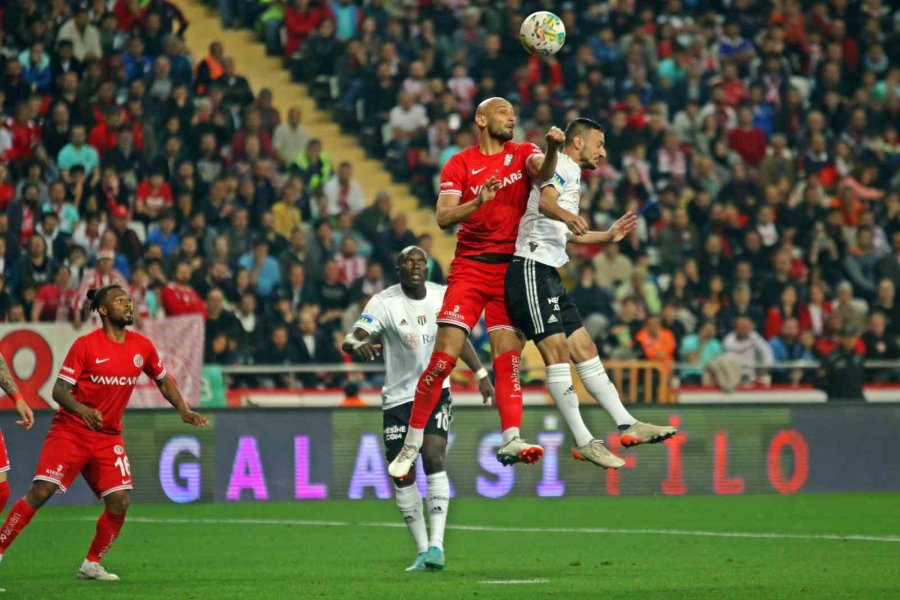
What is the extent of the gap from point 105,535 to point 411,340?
274cm

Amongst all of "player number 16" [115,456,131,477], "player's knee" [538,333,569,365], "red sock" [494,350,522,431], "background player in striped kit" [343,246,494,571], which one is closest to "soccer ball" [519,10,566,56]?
"player's knee" [538,333,569,365]

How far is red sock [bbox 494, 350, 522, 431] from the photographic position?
11.2m

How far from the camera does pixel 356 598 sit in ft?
34.0

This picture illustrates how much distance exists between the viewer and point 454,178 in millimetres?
11109

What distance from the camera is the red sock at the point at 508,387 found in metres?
11.2

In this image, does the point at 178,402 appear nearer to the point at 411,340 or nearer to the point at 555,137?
the point at 411,340

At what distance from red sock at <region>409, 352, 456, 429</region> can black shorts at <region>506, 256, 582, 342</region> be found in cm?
55

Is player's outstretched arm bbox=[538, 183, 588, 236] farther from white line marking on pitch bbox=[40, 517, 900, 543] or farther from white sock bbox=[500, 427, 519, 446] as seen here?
white line marking on pitch bbox=[40, 517, 900, 543]

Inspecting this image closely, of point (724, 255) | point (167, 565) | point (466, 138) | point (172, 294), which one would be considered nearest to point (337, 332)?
point (172, 294)

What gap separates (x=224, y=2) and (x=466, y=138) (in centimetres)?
485

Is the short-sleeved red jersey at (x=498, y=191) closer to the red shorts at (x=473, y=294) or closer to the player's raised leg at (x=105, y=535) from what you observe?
the red shorts at (x=473, y=294)

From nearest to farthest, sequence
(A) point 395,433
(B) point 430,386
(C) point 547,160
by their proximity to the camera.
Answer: (C) point 547,160 → (B) point 430,386 → (A) point 395,433

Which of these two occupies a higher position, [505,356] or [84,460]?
[505,356]

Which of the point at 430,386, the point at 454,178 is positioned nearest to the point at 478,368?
the point at 430,386
